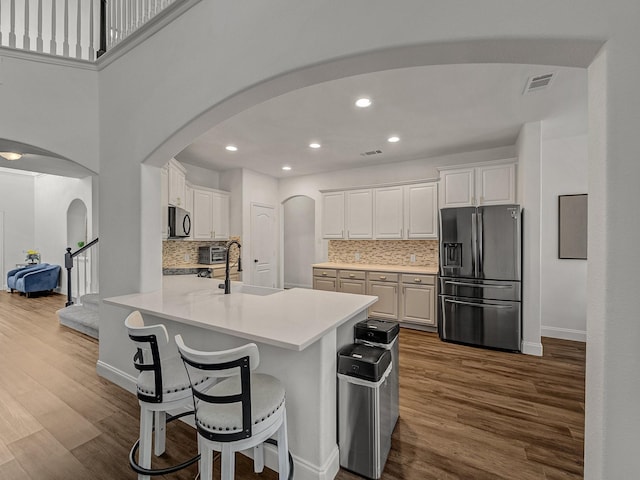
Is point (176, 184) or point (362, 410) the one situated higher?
point (176, 184)

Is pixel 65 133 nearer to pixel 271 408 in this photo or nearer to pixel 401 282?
pixel 271 408

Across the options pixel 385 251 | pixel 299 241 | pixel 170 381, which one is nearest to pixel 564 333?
pixel 385 251

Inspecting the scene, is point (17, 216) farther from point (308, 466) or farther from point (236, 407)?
point (308, 466)

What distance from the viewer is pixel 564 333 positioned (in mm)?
4078

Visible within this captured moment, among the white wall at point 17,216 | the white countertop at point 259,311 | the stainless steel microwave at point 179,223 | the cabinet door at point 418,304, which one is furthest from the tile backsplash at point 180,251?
the white wall at point 17,216

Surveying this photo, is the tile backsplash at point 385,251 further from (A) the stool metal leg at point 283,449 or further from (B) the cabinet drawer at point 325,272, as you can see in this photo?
(A) the stool metal leg at point 283,449

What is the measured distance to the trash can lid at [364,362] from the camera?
171 cm

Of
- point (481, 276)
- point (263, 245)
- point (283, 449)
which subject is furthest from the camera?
point (263, 245)

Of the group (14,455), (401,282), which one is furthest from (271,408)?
(401,282)

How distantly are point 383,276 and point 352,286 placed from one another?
577 millimetres

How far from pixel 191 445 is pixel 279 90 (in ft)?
8.20

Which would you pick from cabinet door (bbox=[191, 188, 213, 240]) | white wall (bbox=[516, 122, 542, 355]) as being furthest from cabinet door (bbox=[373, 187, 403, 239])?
cabinet door (bbox=[191, 188, 213, 240])

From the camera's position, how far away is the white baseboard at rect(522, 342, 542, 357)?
356 centimetres

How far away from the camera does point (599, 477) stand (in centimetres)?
105
